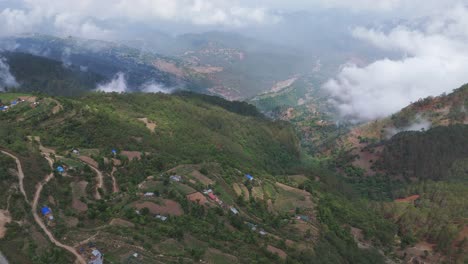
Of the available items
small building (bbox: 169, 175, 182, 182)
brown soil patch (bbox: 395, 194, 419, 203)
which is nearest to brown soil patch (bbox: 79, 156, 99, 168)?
small building (bbox: 169, 175, 182, 182)

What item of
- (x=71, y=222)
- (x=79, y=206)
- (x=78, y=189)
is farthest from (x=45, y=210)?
(x=78, y=189)

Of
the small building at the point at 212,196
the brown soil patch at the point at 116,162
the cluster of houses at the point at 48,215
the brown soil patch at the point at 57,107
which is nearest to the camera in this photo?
the cluster of houses at the point at 48,215

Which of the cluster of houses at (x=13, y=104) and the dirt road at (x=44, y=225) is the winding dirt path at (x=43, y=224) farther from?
the cluster of houses at (x=13, y=104)

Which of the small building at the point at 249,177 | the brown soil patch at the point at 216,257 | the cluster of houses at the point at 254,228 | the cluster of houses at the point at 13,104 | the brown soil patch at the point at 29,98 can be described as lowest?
the cluster of houses at the point at 13,104

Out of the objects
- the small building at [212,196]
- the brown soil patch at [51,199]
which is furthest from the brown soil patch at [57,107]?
the small building at [212,196]

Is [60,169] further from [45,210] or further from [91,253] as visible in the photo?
[91,253]
